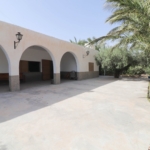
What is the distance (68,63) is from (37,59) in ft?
13.4

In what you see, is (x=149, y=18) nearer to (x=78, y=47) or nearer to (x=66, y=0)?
(x=66, y=0)

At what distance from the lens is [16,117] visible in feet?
14.3

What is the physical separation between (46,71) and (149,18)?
1332cm

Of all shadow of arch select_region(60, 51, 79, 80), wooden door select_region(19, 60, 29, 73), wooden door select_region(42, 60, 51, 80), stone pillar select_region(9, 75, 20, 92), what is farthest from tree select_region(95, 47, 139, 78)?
stone pillar select_region(9, 75, 20, 92)

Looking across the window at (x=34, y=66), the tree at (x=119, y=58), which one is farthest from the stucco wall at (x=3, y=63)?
the tree at (x=119, y=58)

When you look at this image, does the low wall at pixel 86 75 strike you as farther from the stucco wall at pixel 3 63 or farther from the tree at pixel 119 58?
the stucco wall at pixel 3 63

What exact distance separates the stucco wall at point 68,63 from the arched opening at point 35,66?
6.19 feet

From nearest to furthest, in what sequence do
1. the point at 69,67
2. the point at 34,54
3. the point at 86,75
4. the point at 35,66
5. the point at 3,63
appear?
the point at 3,63 < the point at 34,54 < the point at 35,66 < the point at 86,75 < the point at 69,67

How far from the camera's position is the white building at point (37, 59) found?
8.70 m

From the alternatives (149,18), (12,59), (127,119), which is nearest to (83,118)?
(127,119)

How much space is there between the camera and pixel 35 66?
15.9 metres

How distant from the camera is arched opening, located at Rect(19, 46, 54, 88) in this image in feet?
47.4

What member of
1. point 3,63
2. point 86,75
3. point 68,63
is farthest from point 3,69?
point 86,75

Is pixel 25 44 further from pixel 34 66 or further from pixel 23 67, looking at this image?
pixel 34 66
